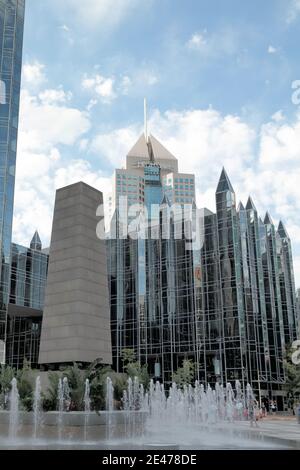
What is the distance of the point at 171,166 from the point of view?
5832 inches

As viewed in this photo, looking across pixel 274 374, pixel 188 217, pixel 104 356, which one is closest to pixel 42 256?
pixel 188 217

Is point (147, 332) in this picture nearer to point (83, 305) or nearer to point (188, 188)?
point (83, 305)

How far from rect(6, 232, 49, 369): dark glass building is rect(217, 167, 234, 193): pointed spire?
21.7 metres

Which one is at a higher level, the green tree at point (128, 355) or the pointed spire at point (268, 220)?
the pointed spire at point (268, 220)

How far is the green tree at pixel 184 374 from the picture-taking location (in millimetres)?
47625

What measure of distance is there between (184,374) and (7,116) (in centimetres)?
3307

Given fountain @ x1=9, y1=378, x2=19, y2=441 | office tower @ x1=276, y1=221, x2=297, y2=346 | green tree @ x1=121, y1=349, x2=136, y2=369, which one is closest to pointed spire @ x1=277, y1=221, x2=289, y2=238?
office tower @ x1=276, y1=221, x2=297, y2=346

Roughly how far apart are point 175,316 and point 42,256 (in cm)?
1724

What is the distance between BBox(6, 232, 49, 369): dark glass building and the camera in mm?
55062

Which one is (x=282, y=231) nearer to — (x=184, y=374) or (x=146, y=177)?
(x=184, y=374)

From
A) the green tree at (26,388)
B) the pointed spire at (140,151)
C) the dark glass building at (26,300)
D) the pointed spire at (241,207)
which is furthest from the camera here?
the pointed spire at (140,151)
